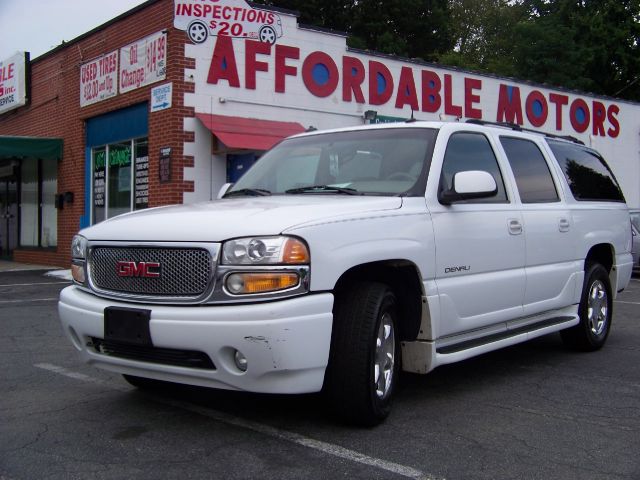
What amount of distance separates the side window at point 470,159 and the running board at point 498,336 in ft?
3.13

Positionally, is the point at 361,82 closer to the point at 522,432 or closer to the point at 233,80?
the point at 233,80

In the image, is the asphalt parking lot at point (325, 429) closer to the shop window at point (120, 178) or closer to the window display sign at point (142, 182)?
the window display sign at point (142, 182)

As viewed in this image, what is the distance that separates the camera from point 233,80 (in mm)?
13656

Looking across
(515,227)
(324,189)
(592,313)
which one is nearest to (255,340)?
(324,189)

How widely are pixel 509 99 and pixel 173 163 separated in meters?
8.91

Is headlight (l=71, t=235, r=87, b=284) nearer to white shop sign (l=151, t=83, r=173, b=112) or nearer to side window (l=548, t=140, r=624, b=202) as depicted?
side window (l=548, t=140, r=624, b=202)

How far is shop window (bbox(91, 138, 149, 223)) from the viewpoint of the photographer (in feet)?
47.2

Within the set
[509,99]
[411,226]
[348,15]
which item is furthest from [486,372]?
[348,15]

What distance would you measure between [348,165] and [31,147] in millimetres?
13178

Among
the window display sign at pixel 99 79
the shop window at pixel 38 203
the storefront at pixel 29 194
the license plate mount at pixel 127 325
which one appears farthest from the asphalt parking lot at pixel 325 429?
the shop window at pixel 38 203

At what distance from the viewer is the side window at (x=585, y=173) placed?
6.46 metres

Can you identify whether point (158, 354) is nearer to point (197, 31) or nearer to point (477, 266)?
point (477, 266)

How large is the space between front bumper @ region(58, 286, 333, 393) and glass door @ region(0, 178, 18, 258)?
17.7 metres

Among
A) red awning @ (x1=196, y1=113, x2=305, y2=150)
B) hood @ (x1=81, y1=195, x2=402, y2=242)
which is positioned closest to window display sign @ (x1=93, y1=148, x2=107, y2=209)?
red awning @ (x1=196, y1=113, x2=305, y2=150)
